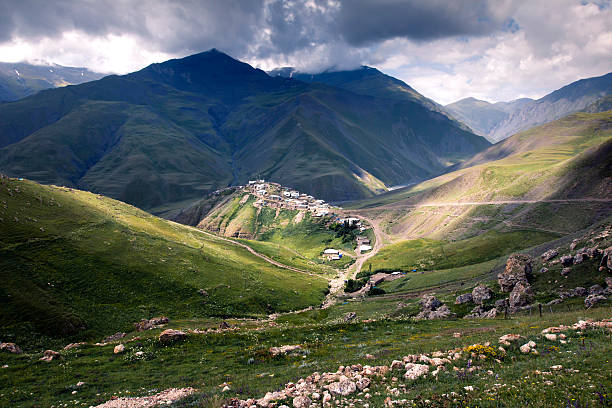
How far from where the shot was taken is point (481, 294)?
5262 cm

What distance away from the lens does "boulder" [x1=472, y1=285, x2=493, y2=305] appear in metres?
51.6

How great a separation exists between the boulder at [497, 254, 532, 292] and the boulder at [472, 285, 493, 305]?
2.32 m

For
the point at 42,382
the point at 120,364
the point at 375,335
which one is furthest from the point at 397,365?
the point at 42,382

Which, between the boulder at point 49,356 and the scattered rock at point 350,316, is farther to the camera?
the scattered rock at point 350,316

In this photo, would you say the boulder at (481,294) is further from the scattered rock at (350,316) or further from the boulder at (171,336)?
the boulder at (171,336)

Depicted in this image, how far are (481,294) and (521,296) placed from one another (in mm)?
7003

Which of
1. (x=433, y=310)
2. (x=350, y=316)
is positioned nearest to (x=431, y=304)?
(x=433, y=310)

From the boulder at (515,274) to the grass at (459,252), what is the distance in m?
49.2

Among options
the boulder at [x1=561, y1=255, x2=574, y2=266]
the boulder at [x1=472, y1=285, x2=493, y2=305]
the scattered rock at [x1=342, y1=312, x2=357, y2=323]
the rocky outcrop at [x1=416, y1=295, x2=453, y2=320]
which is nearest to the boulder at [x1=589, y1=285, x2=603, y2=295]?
the boulder at [x1=561, y1=255, x2=574, y2=266]

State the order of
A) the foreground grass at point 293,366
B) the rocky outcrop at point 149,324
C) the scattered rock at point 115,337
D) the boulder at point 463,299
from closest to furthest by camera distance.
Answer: the foreground grass at point 293,366
the scattered rock at point 115,337
the rocky outcrop at point 149,324
the boulder at point 463,299

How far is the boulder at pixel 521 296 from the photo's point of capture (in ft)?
149

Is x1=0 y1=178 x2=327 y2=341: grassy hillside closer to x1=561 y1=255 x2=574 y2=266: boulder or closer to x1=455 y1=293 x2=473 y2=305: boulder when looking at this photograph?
x1=455 y1=293 x2=473 y2=305: boulder

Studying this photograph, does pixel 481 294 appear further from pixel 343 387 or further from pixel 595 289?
pixel 343 387

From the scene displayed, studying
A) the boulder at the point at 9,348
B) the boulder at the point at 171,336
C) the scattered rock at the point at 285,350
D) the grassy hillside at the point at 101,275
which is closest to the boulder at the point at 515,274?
the scattered rock at the point at 285,350
